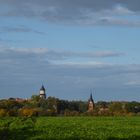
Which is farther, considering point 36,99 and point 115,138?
point 36,99

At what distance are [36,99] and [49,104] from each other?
10187 mm

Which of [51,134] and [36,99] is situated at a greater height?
[36,99]

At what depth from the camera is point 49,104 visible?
10381 cm

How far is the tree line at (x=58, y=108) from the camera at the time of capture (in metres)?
87.5

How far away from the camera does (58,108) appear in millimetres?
103375

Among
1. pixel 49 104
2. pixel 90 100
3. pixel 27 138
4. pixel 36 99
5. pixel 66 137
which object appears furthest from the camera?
pixel 90 100

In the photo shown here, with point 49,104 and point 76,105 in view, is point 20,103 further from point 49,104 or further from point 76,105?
point 76,105

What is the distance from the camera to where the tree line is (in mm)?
87500

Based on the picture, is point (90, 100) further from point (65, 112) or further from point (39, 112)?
point (39, 112)

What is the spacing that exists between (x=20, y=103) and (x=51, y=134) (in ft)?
228

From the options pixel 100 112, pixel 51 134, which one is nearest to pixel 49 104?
pixel 100 112

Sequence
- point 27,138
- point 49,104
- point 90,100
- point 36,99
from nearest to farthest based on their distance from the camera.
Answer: point 27,138 → point 49,104 → point 36,99 → point 90,100

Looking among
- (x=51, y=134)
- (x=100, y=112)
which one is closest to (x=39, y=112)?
(x=100, y=112)

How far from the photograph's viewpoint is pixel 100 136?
101 feet
